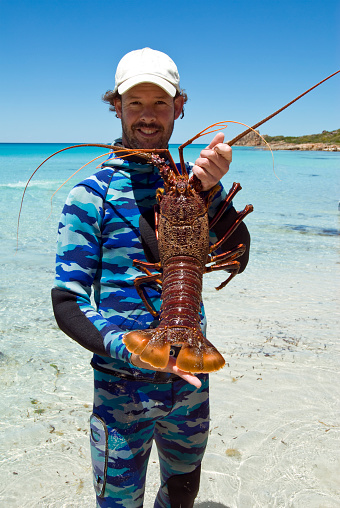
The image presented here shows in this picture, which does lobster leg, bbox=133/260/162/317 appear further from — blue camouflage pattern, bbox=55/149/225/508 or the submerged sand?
the submerged sand

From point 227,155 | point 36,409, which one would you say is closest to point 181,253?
point 227,155

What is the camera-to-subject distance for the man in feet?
6.89

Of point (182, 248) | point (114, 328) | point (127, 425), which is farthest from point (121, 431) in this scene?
point (182, 248)

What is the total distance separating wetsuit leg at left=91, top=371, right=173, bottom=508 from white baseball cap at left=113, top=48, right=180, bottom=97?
160cm

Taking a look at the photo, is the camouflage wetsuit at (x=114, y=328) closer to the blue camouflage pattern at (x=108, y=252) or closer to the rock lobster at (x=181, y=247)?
the blue camouflage pattern at (x=108, y=252)

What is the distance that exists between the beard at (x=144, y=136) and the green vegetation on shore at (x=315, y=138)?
8970cm

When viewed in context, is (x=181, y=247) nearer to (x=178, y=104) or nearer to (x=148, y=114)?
(x=148, y=114)

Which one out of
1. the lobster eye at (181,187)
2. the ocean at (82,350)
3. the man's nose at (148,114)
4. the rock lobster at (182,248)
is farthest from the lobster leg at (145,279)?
the ocean at (82,350)

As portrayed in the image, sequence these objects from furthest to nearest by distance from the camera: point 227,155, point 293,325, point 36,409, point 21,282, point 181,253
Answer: point 21,282 < point 293,325 < point 36,409 < point 181,253 < point 227,155

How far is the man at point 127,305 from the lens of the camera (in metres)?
2.10

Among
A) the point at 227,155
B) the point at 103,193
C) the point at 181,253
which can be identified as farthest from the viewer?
the point at 181,253

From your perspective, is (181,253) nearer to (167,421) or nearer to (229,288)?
(167,421)

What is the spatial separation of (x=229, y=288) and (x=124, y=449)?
668 cm

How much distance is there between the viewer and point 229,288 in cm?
867
